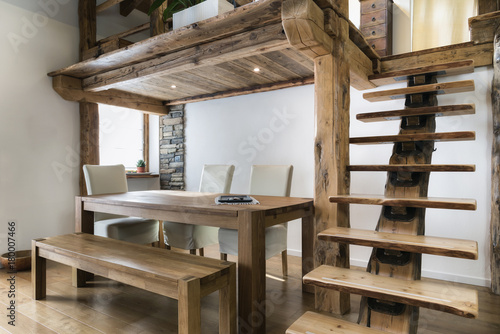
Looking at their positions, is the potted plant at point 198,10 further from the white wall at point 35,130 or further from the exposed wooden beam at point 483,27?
the exposed wooden beam at point 483,27

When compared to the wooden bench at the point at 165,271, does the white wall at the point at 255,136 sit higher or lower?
higher

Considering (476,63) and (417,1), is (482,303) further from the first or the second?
(417,1)

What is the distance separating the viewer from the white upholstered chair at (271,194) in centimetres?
246

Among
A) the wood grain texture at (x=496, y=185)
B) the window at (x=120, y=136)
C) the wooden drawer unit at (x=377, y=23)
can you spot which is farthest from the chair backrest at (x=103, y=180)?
the wood grain texture at (x=496, y=185)

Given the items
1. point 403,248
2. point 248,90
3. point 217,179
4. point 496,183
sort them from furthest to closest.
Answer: point 248,90 < point 217,179 < point 496,183 < point 403,248

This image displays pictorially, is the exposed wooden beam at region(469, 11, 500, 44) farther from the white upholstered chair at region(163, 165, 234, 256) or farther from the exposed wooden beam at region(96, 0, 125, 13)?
the exposed wooden beam at region(96, 0, 125, 13)

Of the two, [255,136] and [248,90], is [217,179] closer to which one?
[255,136]

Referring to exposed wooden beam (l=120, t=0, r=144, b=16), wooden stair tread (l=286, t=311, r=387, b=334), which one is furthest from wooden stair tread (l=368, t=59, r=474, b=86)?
exposed wooden beam (l=120, t=0, r=144, b=16)

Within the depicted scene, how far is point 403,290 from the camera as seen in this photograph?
55.9 inches

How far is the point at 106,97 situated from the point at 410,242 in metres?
3.79

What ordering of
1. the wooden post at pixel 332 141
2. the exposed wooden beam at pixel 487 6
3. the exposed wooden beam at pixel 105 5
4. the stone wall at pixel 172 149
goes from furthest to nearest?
the stone wall at pixel 172 149 → the exposed wooden beam at pixel 105 5 → the exposed wooden beam at pixel 487 6 → the wooden post at pixel 332 141

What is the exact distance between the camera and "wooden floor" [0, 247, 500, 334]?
1.93 metres

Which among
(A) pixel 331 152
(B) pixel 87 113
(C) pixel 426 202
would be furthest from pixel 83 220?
(C) pixel 426 202

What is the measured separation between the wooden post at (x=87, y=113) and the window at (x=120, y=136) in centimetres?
50
